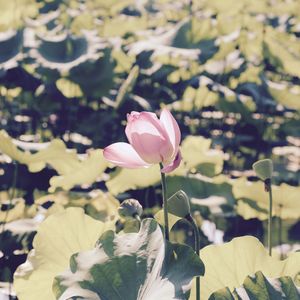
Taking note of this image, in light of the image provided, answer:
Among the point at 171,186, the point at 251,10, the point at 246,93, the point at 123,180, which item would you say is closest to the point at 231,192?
the point at 171,186

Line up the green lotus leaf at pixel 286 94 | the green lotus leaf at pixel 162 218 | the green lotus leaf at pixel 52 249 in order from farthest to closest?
the green lotus leaf at pixel 286 94 < the green lotus leaf at pixel 52 249 < the green lotus leaf at pixel 162 218

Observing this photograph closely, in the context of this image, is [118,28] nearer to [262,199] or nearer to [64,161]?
[64,161]

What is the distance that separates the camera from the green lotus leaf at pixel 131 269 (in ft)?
2.84

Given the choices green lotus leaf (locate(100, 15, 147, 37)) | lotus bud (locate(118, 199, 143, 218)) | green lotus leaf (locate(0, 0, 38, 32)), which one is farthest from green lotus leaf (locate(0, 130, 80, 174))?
green lotus leaf (locate(100, 15, 147, 37))

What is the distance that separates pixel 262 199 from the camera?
1523 mm

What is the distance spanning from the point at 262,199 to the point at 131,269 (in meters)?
0.69

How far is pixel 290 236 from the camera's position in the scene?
1874mm

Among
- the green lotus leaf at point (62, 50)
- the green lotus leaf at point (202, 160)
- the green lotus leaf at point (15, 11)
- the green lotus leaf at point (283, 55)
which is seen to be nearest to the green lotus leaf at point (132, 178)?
the green lotus leaf at point (202, 160)

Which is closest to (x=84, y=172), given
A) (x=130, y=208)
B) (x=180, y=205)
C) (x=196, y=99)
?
(x=130, y=208)

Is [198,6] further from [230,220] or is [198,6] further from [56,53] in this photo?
[230,220]

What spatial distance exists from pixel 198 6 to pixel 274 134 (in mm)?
2527

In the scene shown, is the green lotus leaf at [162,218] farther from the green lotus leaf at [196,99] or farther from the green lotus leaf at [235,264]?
the green lotus leaf at [196,99]

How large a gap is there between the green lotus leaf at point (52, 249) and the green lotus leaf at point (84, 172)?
38 cm

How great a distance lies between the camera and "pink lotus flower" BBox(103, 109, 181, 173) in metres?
0.87
